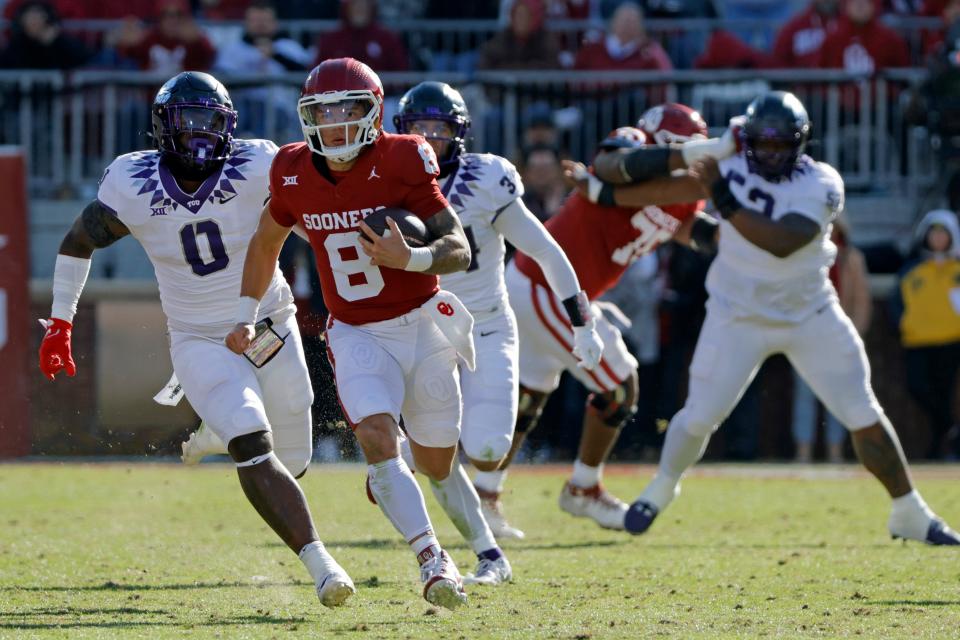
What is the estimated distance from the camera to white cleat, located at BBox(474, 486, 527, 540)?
7.84m

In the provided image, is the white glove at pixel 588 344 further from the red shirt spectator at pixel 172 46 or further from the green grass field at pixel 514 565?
the red shirt spectator at pixel 172 46

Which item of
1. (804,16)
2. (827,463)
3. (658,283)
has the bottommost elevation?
(827,463)

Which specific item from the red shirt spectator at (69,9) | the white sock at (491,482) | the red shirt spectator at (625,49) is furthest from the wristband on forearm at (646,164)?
the red shirt spectator at (69,9)

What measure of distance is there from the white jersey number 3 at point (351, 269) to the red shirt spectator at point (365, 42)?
6.80 m

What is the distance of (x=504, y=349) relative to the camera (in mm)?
6750

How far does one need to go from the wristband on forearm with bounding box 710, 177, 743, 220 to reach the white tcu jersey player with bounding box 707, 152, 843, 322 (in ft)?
0.48

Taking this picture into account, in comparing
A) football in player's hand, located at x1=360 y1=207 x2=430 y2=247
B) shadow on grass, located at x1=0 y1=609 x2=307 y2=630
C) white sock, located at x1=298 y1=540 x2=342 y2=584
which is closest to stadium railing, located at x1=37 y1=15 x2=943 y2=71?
football in player's hand, located at x1=360 y1=207 x2=430 y2=247

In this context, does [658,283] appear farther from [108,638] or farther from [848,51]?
[108,638]

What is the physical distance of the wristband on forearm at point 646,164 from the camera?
7586mm

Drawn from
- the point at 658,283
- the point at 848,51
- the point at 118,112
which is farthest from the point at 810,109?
the point at 118,112

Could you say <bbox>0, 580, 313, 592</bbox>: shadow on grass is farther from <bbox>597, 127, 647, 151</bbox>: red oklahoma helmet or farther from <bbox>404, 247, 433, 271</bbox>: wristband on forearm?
<bbox>597, 127, 647, 151</bbox>: red oklahoma helmet

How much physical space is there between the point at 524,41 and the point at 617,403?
16.6 feet

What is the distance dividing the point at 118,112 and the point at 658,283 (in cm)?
409

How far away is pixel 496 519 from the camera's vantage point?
7.89 m
